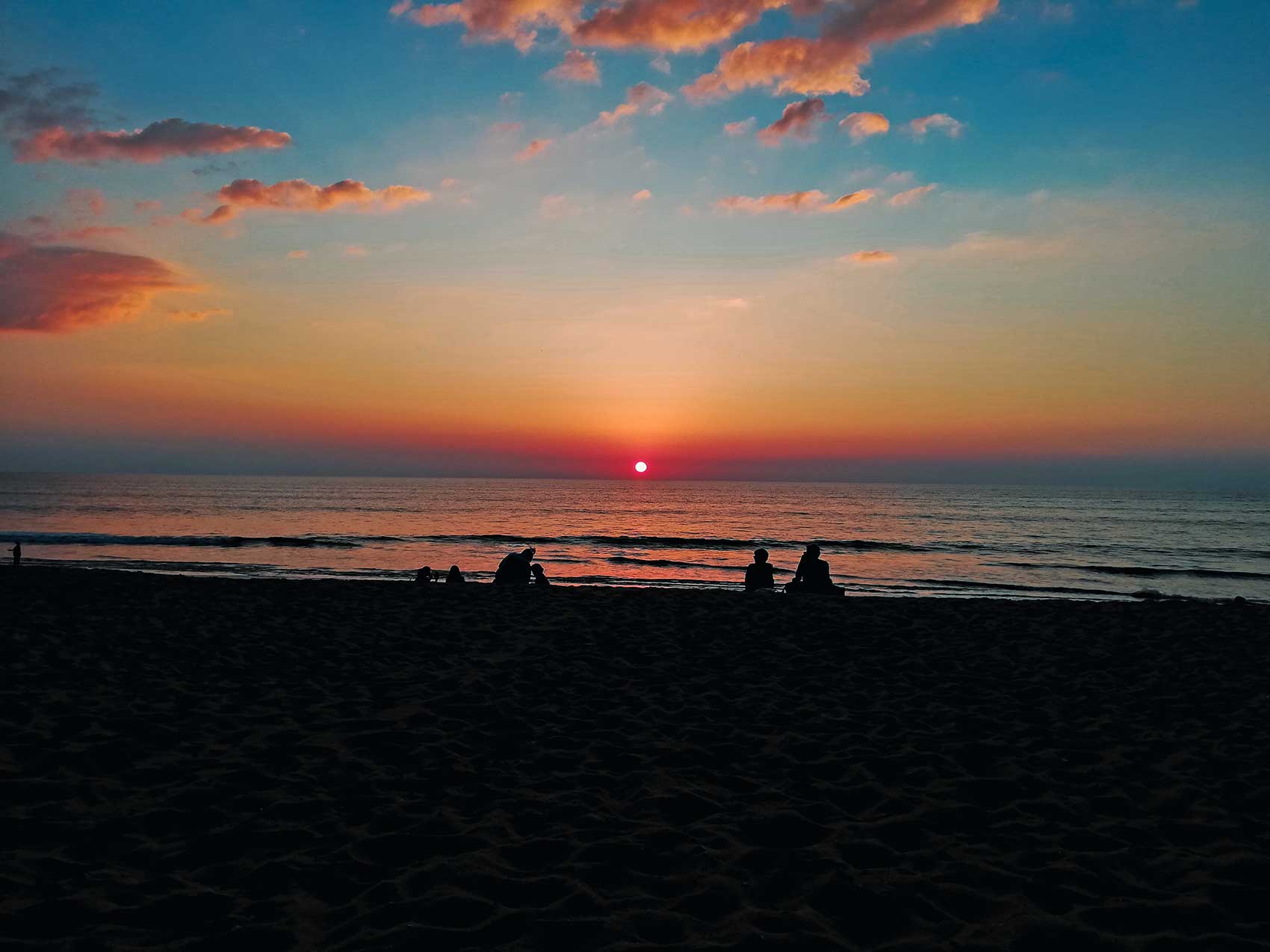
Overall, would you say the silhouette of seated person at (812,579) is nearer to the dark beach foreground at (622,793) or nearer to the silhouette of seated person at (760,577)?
the silhouette of seated person at (760,577)

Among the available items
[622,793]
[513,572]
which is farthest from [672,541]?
[622,793]

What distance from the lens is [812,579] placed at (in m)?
16.9

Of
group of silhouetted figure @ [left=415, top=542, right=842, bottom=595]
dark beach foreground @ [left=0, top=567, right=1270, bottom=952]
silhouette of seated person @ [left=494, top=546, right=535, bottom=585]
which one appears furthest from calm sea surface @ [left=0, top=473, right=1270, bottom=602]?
dark beach foreground @ [left=0, top=567, right=1270, bottom=952]

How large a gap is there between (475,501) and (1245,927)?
95885mm

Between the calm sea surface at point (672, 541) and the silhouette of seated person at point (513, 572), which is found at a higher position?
the silhouette of seated person at point (513, 572)

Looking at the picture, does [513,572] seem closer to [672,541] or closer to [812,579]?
[812,579]

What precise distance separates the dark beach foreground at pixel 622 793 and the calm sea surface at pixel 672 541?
17375 millimetres

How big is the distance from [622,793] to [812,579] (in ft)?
40.3

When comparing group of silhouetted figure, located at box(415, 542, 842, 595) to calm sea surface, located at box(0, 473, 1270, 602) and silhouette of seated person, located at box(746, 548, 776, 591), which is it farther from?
calm sea surface, located at box(0, 473, 1270, 602)

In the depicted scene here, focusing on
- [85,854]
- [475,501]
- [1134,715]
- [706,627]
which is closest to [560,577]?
[706,627]

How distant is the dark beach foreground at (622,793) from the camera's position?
11.9ft

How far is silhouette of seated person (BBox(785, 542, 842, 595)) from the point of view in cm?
1677

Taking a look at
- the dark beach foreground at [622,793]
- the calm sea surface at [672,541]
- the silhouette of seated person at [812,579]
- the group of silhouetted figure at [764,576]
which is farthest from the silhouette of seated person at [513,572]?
the calm sea surface at [672,541]

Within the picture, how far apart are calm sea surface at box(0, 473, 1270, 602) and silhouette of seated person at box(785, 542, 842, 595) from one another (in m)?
9.08
